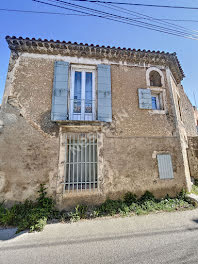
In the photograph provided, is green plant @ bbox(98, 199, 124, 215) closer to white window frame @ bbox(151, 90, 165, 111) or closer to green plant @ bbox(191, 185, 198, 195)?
green plant @ bbox(191, 185, 198, 195)

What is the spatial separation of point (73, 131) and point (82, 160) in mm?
1196

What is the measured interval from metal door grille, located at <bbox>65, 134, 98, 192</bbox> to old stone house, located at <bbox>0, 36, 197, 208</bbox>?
0.12ft

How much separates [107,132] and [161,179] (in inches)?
112

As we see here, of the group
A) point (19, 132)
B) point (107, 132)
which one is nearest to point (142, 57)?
point (107, 132)

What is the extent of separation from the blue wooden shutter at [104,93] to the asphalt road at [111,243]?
353cm

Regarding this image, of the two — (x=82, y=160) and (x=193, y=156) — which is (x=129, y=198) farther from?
(x=193, y=156)

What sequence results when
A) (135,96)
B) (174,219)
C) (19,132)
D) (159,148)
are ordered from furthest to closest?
(135,96), (159,148), (19,132), (174,219)

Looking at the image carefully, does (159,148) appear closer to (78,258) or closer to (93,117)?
(93,117)

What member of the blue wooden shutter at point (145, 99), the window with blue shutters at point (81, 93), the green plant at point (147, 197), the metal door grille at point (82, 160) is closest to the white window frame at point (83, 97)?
the window with blue shutters at point (81, 93)

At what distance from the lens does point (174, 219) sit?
11.8 feet

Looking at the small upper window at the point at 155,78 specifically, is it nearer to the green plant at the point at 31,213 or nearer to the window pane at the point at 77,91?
the window pane at the point at 77,91

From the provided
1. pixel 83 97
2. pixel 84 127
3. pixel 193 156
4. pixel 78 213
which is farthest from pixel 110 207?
pixel 193 156

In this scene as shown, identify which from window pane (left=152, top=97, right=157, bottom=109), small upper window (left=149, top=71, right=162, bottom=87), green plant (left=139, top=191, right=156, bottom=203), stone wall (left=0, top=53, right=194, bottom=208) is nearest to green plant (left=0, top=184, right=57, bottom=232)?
stone wall (left=0, top=53, right=194, bottom=208)

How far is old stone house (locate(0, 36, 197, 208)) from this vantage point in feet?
14.1
